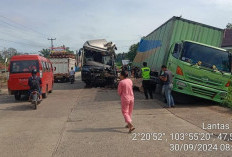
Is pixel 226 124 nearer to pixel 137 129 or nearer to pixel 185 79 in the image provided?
pixel 137 129

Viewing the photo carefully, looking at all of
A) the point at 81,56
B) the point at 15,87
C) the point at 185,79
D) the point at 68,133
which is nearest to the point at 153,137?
the point at 68,133

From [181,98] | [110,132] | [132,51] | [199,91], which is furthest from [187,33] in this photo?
[132,51]

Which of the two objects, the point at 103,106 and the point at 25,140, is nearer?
the point at 25,140


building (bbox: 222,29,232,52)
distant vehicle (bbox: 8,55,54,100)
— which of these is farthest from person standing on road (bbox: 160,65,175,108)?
building (bbox: 222,29,232,52)

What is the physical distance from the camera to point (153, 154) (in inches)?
192

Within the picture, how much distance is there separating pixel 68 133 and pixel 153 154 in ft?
8.61

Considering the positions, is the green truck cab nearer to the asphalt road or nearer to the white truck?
the asphalt road

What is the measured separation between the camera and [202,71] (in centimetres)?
984

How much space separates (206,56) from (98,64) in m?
10.4

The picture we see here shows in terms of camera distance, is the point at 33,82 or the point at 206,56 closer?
the point at 206,56

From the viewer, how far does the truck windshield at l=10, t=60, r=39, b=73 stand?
12.8 m

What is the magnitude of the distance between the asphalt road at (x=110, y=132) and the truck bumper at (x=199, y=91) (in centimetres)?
46

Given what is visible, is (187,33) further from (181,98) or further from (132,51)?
(132,51)

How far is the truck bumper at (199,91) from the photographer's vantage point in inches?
391
